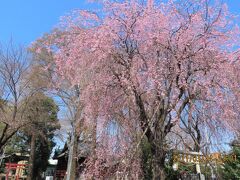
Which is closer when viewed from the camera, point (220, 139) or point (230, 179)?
point (220, 139)

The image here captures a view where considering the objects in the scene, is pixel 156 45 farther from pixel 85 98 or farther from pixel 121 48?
pixel 85 98

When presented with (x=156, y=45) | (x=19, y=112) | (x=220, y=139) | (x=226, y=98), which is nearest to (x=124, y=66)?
(x=156, y=45)

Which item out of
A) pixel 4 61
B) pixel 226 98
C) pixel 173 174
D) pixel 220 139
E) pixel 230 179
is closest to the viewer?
pixel 226 98

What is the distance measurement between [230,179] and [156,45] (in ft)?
18.1

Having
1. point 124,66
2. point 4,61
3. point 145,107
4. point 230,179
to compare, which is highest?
point 4,61

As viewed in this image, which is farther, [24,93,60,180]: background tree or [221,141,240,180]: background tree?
[24,93,60,180]: background tree

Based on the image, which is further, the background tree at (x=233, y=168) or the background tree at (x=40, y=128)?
the background tree at (x=40, y=128)

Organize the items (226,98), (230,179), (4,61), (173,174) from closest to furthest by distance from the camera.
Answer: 1. (226,98)
2. (230,179)
3. (173,174)
4. (4,61)

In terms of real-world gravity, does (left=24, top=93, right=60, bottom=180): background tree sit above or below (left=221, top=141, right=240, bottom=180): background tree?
above

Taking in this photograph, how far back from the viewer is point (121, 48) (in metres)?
7.00

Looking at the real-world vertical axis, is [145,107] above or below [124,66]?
below

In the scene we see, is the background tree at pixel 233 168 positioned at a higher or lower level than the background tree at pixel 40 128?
lower

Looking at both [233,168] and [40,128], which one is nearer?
[233,168]

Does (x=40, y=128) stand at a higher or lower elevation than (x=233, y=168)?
higher
